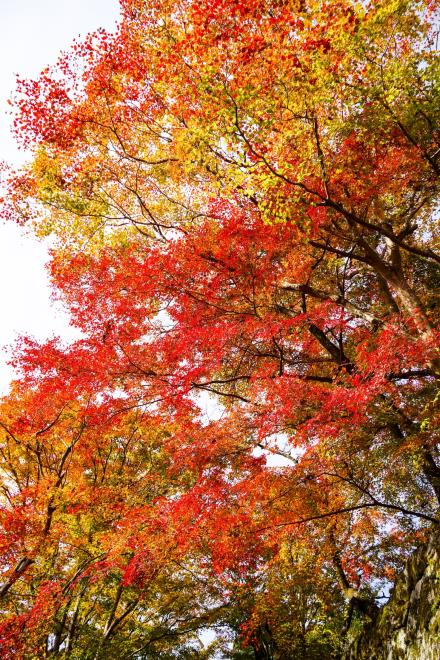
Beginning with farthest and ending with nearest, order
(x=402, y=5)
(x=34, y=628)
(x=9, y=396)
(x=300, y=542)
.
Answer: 1. (x=9, y=396)
2. (x=300, y=542)
3. (x=34, y=628)
4. (x=402, y=5)

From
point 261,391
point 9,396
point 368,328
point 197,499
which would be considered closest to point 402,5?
point 368,328

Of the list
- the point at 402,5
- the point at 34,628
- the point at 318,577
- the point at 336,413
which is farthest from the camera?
the point at 318,577

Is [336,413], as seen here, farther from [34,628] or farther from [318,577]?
[34,628]

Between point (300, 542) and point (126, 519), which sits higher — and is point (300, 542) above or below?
below

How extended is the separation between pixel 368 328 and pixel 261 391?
3.40 metres

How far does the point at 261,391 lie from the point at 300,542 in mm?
3979

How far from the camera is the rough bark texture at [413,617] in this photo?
4616 millimetres

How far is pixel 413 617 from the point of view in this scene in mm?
5059

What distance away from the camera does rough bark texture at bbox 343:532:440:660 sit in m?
4.62

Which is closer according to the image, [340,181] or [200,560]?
[340,181]

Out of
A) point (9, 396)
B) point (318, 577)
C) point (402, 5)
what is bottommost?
point (318, 577)

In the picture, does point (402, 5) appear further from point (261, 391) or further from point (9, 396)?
point (9, 396)

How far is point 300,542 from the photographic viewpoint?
30.9 ft

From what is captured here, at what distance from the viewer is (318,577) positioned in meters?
10.8
